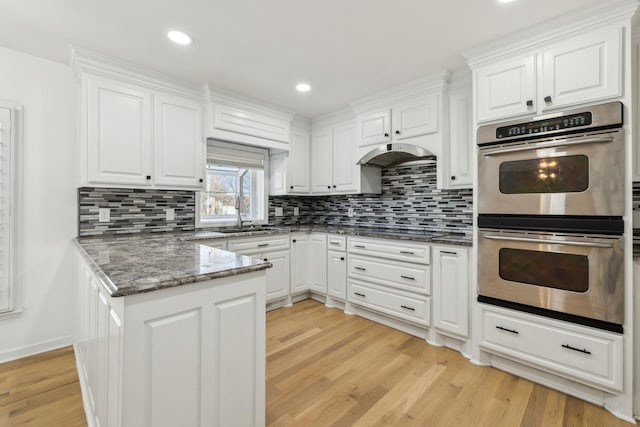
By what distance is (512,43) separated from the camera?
6.83ft

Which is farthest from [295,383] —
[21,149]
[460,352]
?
[21,149]

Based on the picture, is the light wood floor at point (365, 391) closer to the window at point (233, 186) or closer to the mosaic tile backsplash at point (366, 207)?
the mosaic tile backsplash at point (366, 207)

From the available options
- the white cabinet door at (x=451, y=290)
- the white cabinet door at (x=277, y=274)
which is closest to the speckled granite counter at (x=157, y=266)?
the white cabinet door at (x=277, y=274)

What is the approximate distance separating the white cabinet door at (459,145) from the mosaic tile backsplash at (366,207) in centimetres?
32

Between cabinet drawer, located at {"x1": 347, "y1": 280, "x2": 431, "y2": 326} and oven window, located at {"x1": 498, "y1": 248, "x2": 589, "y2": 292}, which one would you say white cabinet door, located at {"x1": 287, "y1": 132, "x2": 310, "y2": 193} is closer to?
cabinet drawer, located at {"x1": 347, "y1": 280, "x2": 431, "y2": 326}

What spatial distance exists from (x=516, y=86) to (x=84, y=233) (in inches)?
142

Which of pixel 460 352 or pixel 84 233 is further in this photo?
pixel 84 233

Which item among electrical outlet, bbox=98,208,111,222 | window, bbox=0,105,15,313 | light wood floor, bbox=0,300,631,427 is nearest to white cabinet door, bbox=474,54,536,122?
light wood floor, bbox=0,300,631,427

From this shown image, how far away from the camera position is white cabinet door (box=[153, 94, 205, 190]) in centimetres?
268

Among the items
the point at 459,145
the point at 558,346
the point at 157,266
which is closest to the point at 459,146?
the point at 459,145

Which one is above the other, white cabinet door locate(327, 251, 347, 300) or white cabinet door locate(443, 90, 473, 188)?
white cabinet door locate(443, 90, 473, 188)

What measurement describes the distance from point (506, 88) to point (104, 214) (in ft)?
11.2

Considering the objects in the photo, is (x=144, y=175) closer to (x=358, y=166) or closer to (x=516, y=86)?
(x=358, y=166)

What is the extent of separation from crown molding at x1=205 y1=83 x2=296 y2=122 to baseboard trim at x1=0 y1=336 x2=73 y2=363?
2.49 metres
